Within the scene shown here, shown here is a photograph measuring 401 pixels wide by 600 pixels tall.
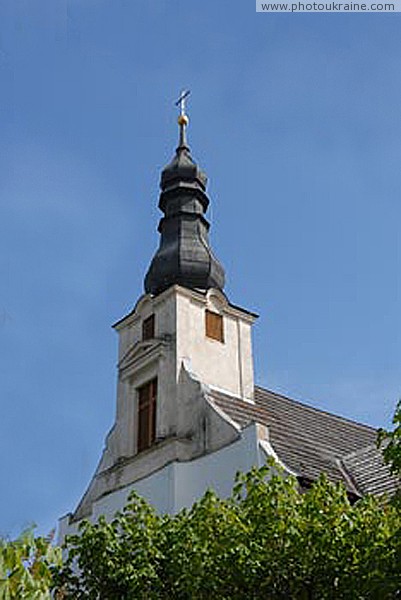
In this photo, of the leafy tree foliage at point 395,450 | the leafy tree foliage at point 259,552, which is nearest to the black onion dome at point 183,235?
the leafy tree foliage at point 259,552

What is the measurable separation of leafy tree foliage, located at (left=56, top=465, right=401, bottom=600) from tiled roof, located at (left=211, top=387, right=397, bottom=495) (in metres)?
7.31

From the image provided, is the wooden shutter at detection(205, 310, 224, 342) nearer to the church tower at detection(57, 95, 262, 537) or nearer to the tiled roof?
the church tower at detection(57, 95, 262, 537)

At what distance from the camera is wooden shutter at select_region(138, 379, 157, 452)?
2483cm

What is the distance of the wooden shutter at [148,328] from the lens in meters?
26.4

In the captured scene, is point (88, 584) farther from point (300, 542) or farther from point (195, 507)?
point (300, 542)

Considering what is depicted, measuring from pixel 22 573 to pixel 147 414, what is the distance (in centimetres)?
1868

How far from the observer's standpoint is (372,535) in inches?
521

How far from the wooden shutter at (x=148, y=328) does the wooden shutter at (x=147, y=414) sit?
141cm

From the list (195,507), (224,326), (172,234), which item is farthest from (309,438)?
(195,507)

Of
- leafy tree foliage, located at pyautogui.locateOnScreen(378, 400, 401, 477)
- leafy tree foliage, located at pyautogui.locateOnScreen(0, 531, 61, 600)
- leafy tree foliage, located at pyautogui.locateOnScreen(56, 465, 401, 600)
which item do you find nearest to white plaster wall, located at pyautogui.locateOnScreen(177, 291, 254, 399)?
leafy tree foliage, located at pyautogui.locateOnScreen(56, 465, 401, 600)

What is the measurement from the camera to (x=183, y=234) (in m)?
28.5

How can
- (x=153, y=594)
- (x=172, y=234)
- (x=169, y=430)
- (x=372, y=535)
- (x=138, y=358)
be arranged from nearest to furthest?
(x=372, y=535), (x=153, y=594), (x=169, y=430), (x=138, y=358), (x=172, y=234)

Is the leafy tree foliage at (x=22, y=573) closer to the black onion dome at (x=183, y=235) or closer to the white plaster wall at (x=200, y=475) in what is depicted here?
the white plaster wall at (x=200, y=475)

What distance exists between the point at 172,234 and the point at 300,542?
1638 centimetres
